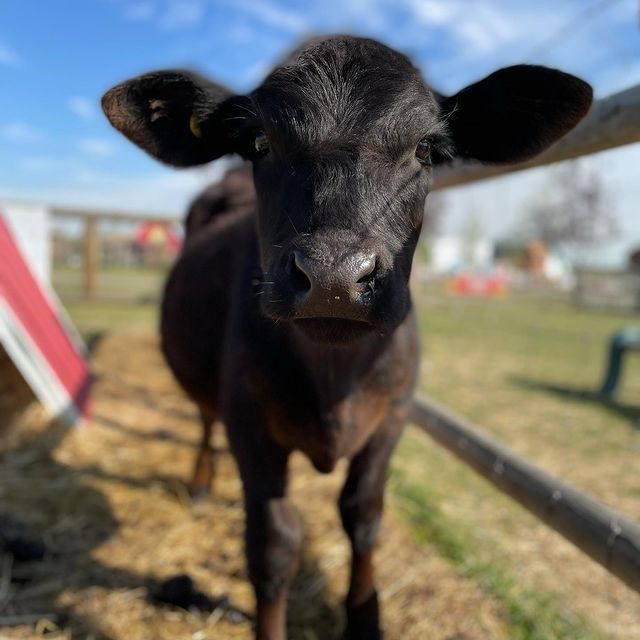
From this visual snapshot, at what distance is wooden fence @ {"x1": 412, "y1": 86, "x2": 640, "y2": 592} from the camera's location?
217 centimetres

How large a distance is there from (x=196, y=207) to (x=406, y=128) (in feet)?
9.15

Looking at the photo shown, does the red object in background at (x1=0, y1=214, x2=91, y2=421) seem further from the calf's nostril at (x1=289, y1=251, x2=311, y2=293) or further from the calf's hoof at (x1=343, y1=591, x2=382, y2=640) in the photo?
the calf's nostril at (x1=289, y1=251, x2=311, y2=293)

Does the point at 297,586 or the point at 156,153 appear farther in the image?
the point at 297,586

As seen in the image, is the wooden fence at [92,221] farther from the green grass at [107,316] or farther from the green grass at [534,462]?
the green grass at [534,462]

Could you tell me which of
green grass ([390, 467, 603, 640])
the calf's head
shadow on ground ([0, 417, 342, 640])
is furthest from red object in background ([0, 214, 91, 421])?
green grass ([390, 467, 603, 640])

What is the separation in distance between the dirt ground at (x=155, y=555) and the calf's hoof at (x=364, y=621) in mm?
138

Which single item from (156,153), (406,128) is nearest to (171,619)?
(156,153)

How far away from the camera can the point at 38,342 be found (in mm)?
4750

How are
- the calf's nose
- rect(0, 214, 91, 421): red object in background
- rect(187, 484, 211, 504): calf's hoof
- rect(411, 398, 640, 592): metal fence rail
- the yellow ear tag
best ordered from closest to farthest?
the calf's nose < rect(411, 398, 640, 592): metal fence rail < the yellow ear tag < rect(187, 484, 211, 504): calf's hoof < rect(0, 214, 91, 421): red object in background

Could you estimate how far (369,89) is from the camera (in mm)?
2121

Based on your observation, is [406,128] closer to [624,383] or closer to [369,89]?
[369,89]

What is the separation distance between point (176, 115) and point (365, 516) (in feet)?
6.46

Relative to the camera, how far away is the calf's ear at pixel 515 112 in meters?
2.30

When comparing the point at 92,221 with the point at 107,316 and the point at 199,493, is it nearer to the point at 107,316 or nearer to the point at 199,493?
the point at 107,316
